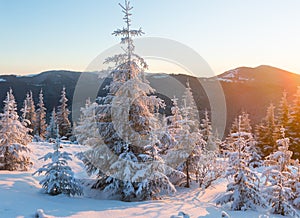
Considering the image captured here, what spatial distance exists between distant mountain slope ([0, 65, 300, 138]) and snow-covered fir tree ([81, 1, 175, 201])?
99603 mm

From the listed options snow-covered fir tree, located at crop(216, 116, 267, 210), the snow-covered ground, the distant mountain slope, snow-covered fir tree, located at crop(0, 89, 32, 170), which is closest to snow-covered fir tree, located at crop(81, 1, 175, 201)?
the snow-covered ground

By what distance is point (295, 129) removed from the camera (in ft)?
103

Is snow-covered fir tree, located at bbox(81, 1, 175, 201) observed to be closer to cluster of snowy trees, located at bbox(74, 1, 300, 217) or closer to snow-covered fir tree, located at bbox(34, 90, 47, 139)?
cluster of snowy trees, located at bbox(74, 1, 300, 217)

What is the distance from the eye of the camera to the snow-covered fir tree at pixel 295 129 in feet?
99.3

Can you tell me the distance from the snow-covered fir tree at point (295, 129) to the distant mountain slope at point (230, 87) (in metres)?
76.6

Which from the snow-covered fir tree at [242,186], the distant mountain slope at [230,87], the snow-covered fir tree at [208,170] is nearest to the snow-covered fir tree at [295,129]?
the snow-covered fir tree at [208,170]

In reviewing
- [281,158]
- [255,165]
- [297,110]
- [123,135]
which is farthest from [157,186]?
[297,110]

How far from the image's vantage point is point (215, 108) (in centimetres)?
13688

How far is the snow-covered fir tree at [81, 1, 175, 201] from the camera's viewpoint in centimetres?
1230

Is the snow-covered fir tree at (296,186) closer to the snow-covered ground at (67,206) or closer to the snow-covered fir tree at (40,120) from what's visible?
the snow-covered ground at (67,206)

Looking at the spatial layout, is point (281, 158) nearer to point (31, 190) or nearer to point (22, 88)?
point (31, 190)

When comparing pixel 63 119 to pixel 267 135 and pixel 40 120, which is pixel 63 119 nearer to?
pixel 40 120

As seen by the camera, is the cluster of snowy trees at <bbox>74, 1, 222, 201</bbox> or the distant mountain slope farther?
the distant mountain slope

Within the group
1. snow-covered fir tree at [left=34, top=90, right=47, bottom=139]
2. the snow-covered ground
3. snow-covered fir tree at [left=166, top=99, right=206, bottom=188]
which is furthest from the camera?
snow-covered fir tree at [left=34, top=90, right=47, bottom=139]
